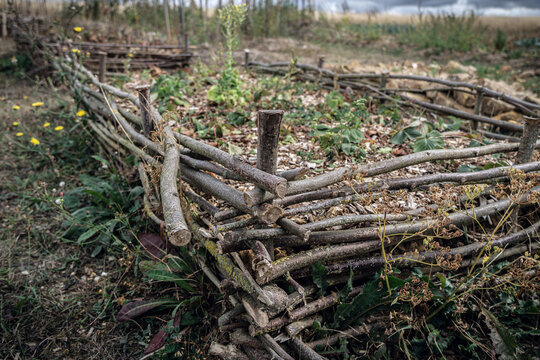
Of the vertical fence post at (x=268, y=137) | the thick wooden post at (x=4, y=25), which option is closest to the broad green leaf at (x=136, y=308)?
the vertical fence post at (x=268, y=137)

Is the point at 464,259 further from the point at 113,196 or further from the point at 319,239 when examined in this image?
the point at 113,196

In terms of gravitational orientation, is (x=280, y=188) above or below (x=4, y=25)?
below

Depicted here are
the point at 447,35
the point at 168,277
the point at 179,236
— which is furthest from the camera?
the point at 447,35

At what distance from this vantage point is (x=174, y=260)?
8.29 feet

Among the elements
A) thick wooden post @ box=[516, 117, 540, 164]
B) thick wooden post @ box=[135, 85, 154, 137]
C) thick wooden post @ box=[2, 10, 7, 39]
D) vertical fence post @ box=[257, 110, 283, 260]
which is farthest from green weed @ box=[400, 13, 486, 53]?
thick wooden post @ box=[2, 10, 7, 39]

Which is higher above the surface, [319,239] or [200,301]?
[319,239]

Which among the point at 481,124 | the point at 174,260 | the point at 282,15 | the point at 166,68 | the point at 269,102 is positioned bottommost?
the point at 174,260

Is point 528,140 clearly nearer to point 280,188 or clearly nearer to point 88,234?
point 280,188

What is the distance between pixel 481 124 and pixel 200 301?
4.29 m

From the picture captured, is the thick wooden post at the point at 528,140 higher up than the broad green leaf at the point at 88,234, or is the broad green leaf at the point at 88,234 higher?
the thick wooden post at the point at 528,140

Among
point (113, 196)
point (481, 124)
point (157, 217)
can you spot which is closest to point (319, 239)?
point (157, 217)

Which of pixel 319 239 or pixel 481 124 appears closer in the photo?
pixel 319 239

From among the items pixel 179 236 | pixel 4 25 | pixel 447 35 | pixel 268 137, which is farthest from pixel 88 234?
pixel 447 35

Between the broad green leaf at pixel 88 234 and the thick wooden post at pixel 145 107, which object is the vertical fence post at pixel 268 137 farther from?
the broad green leaf at pixel 88 234
